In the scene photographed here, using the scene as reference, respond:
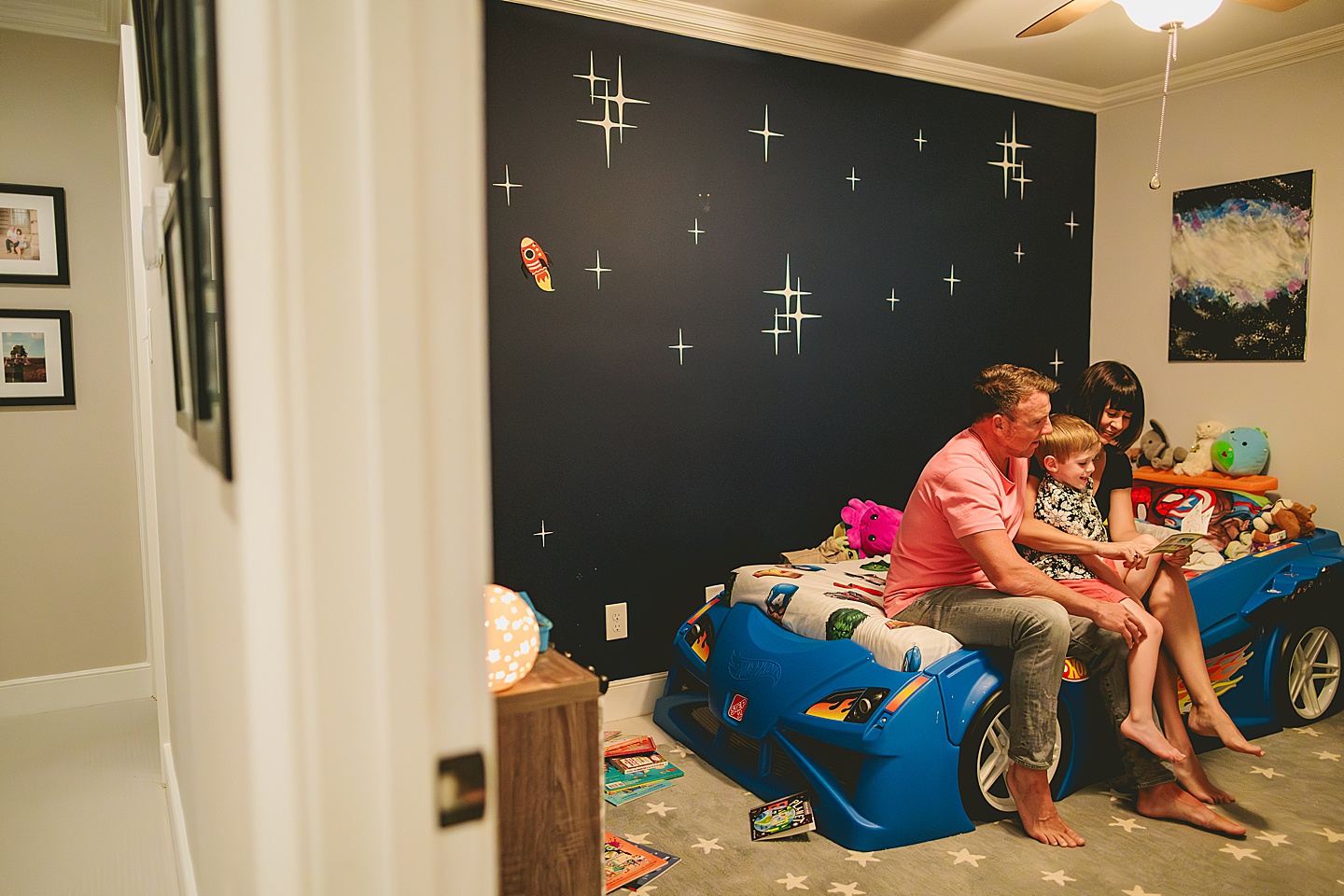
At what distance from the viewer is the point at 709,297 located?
3252 mm

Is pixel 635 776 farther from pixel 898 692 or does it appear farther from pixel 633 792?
pixel 898 692

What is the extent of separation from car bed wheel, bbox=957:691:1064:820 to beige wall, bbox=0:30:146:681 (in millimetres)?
2980

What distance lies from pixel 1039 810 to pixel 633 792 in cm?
109

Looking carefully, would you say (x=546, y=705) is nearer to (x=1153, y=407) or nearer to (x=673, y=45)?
(x=673, y=45)

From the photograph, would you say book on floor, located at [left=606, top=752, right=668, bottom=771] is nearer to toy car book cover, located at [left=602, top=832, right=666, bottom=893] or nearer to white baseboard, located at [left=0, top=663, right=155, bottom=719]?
toy car book cover, located at [left=602, top=832, right=666, bottom=893]

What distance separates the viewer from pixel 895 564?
2.68 metres

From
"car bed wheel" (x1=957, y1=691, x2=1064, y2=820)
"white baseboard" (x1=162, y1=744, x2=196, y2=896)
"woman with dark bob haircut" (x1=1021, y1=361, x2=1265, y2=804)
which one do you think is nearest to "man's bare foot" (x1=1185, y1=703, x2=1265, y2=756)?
"woman with dark bob haircut" (x1=1021, y1=361, x2=1265, y2=804)

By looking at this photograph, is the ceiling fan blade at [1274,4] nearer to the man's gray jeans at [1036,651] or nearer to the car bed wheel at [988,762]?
the man's gray jeans at [1036,651]

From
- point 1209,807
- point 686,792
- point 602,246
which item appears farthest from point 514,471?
point 1209,807

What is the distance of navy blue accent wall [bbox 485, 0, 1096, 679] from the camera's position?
2.97 m

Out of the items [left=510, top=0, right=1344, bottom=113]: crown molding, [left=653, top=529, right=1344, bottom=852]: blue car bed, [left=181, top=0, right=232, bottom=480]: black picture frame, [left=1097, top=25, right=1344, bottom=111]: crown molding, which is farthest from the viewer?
[left=1097, top=25, right=1344, bottom=111]: crown molding

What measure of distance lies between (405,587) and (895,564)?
2278 millimetres

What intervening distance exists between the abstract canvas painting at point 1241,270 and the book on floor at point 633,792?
9.43 feet

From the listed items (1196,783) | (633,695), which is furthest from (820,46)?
(1196,783)
